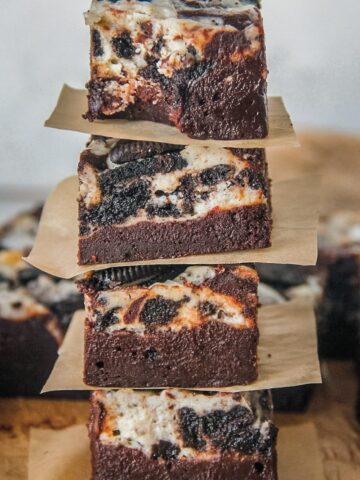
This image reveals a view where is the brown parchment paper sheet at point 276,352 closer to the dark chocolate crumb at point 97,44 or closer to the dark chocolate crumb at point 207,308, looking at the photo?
the dark chocolate crumb at point 207,308

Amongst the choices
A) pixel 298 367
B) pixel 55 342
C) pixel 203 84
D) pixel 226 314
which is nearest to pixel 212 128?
pixel 203 84

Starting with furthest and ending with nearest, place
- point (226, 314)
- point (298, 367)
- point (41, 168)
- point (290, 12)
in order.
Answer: point (41, 168) → point (290, 12) → point (298, 367) → point (226, 314)

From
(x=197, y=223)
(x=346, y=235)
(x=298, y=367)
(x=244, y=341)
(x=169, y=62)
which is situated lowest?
(x=346, y=235)

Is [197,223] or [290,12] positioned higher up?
[197,223]

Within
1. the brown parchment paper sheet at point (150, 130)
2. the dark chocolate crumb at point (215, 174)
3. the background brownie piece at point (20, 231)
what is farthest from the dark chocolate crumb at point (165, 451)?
the background brownie piece at point (20, 231)

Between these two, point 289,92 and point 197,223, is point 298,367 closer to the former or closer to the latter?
point 197,223

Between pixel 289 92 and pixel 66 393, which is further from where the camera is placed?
pixel 289 92
